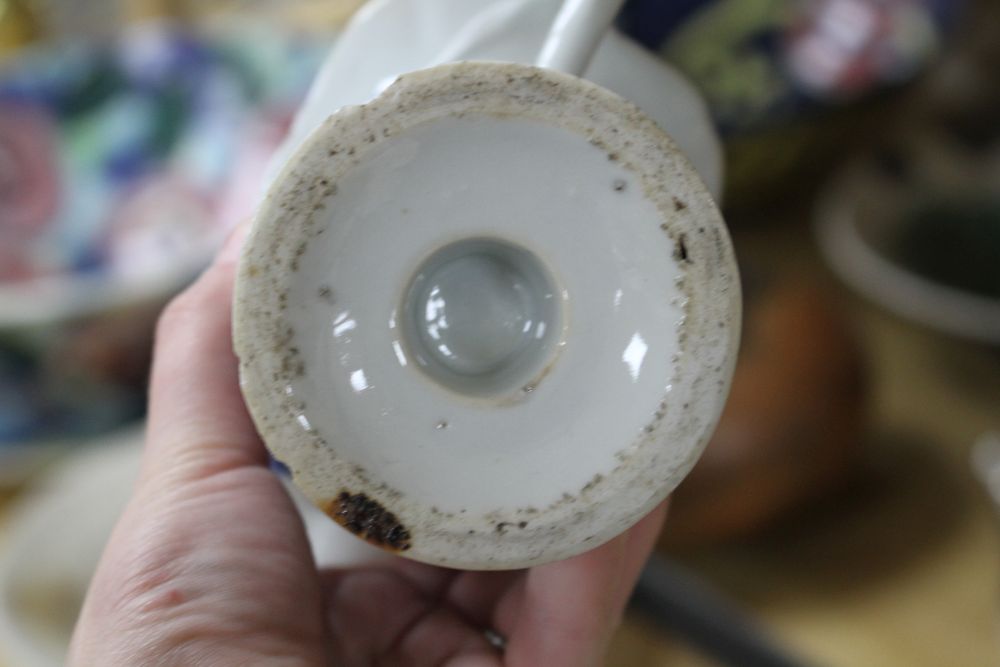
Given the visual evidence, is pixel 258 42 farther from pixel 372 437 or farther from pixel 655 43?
pixel 372 437

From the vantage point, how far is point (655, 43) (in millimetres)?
571

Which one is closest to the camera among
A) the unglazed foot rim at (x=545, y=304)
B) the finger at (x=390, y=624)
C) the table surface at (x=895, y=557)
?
the unglazed foot rim at (x=545, y=304)

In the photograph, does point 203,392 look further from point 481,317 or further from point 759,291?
point 759,291

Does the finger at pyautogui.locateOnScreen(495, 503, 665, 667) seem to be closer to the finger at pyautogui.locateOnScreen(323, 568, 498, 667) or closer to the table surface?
the finger at pyautogui.locateOnScreen(323, 568, 498, 667)

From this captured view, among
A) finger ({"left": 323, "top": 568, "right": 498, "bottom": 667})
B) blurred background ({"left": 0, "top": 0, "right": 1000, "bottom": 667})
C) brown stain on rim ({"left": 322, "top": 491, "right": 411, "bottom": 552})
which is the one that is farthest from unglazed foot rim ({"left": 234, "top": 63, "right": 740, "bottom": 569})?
blurred background ({"left": 0, "top": 0, "right": 1000, "bottom": 667})

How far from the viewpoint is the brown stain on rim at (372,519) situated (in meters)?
0.23

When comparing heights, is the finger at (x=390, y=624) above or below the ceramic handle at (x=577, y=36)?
below

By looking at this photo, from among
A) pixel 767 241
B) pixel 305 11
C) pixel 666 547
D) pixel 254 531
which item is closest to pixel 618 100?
pixel 254 531

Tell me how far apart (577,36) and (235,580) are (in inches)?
6.7

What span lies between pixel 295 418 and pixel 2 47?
71cm

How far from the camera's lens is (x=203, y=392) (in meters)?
0.30

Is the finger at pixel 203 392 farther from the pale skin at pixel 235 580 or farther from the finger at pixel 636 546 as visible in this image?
the finger at pixel 636 546

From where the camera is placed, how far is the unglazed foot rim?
22 centimetres

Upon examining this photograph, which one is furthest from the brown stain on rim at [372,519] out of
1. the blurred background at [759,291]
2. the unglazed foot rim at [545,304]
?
the blurred background at [759,291]
